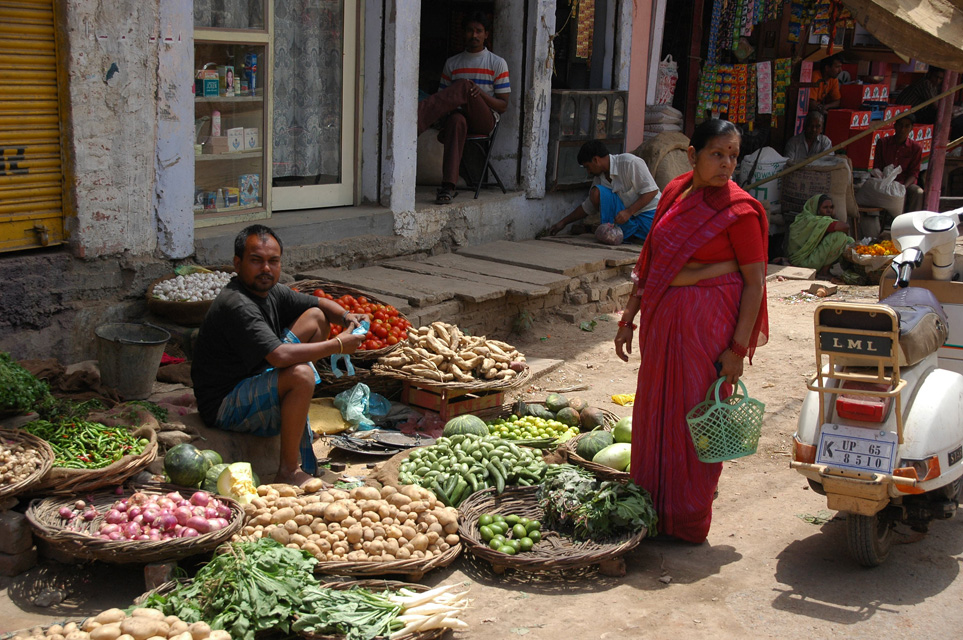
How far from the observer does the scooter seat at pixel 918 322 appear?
3.96 metres

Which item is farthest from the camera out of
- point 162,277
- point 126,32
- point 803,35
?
point 803,35

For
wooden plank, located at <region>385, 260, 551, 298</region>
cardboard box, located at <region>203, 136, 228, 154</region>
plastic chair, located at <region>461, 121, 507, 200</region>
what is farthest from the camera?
plastic chair, located at <region>461, 121, 507, 200</region>

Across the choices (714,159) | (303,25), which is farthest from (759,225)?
(303,25)

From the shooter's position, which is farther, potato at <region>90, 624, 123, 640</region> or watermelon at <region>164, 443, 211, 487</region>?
watermelon at <region>164, 443, 211, 487</region>

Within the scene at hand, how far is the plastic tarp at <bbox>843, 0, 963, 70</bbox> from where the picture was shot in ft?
29.8

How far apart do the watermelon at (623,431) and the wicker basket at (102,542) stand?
87.9 inches

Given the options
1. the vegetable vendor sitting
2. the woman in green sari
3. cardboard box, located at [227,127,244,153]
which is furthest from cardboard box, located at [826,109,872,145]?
cardboard box, located at [227,127,244,153]

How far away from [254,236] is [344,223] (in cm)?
307

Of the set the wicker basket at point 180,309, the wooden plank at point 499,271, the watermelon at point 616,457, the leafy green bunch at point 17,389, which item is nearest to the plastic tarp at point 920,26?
the wooden plank at point 499,271

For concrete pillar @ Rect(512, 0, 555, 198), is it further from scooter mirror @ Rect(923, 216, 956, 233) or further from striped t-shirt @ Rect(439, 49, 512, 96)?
scooter mirror @ Rect(923, 216, 956, 233)

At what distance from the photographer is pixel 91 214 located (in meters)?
5.85

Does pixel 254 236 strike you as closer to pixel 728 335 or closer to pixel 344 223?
pixel 728 335

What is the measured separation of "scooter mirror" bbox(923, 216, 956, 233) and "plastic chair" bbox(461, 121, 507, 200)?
508 centimetres

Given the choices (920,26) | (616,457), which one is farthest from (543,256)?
(920,26)
